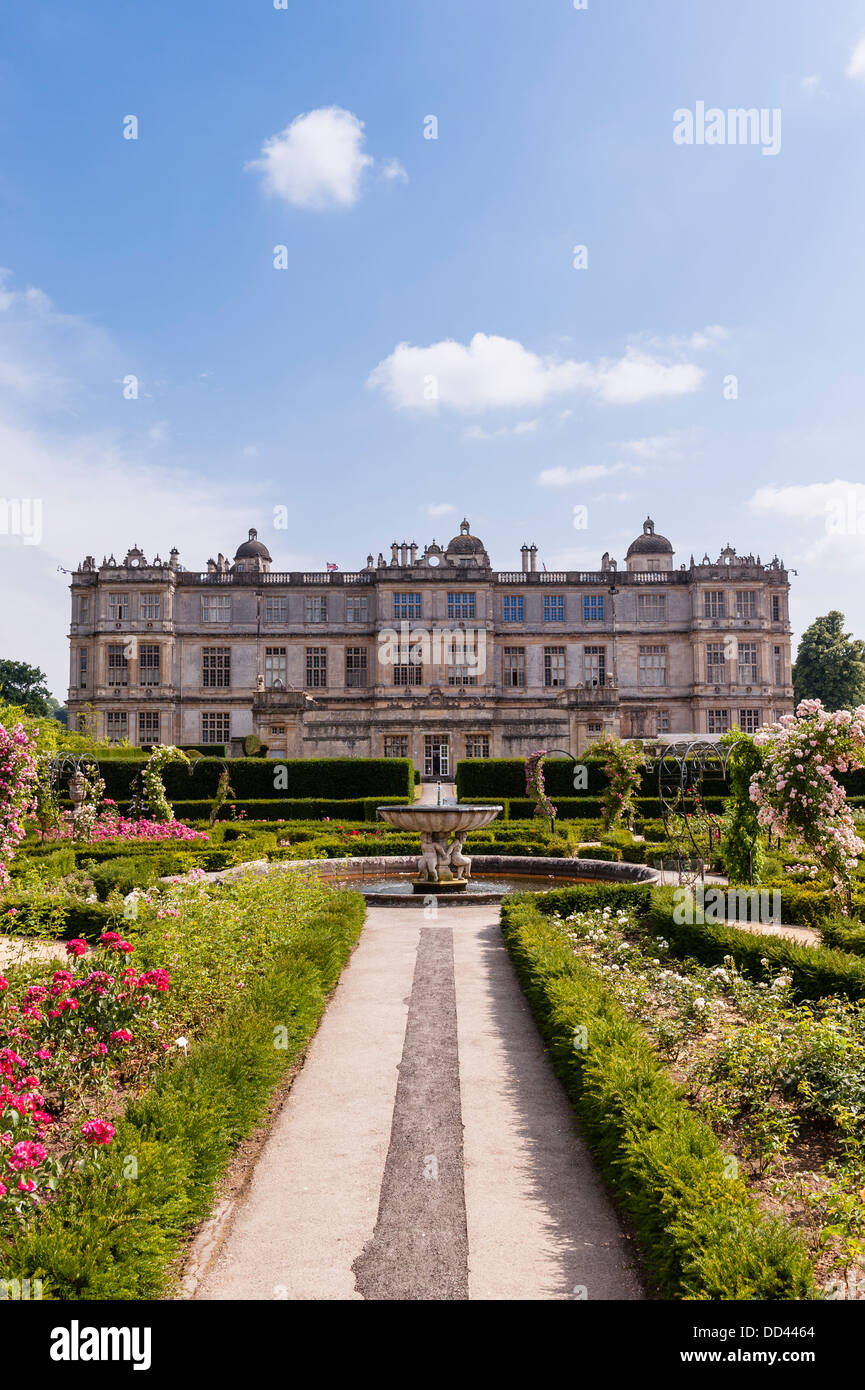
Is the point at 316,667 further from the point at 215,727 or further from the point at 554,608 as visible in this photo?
the point at 554,608

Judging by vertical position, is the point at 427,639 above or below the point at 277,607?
below

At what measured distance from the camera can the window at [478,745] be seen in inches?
1464

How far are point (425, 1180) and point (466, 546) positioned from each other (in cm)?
4445

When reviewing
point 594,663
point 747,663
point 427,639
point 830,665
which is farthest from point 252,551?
point 830,665

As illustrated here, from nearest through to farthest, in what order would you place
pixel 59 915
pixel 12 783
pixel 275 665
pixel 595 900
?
pixel 12 783
pixel 59 915
pixel 595 900
pixel 275 665

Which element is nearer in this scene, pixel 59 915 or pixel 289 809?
pixel 59 915

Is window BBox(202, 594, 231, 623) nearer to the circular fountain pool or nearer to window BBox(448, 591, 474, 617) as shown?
window BBox(448, 591, 474, 617)

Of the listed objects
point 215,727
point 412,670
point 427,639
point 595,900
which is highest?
point 427,639

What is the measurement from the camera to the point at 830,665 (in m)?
56.7

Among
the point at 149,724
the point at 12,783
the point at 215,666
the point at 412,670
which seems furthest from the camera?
the point at 215,666

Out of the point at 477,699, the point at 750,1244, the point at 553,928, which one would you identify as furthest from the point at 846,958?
the point at 477,699

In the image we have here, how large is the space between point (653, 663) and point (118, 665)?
2803 centimetres

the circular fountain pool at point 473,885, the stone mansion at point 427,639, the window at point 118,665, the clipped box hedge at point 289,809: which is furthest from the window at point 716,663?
the circular fountain pool at point 473,885

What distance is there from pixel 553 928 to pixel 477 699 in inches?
1310
